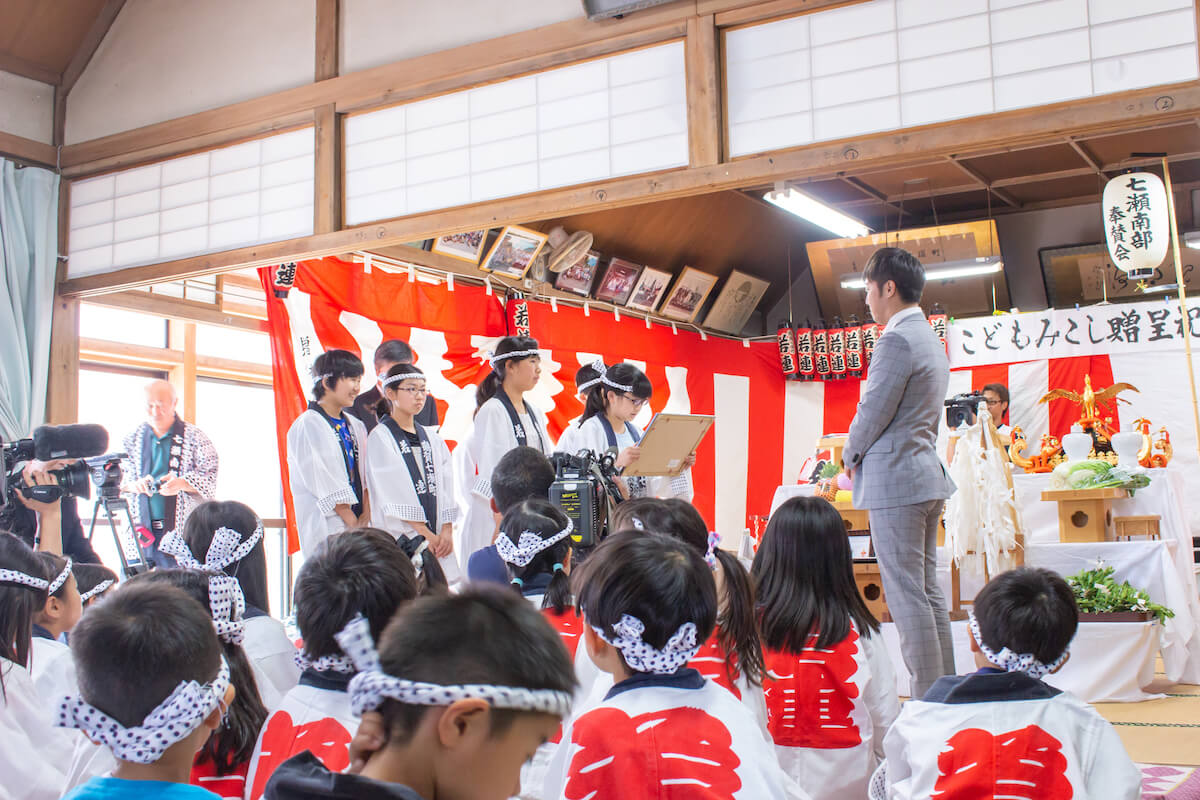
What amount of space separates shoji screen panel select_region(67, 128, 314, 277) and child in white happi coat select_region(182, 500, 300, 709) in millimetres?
2206

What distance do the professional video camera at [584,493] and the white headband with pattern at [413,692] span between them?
1635 mm

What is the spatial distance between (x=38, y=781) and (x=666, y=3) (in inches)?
115

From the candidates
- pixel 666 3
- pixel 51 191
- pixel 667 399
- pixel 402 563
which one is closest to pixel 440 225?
pixel 666 3

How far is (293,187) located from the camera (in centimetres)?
428

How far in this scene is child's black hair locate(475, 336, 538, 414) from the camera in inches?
150

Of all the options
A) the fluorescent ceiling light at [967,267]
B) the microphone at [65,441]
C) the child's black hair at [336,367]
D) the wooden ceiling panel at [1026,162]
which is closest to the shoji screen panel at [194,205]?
the child's black hair at [336,367]

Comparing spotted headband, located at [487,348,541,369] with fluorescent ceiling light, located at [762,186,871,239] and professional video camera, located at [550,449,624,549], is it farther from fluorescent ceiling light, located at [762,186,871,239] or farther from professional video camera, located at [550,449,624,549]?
fluorescent ceiling light, located at [762,186,871,239]

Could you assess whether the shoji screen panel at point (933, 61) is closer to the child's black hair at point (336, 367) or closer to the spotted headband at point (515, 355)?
the spotted headband at point (515, 355)

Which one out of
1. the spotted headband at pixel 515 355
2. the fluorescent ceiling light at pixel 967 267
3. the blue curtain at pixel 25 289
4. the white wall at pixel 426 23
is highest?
the white wall at pixel 426 23

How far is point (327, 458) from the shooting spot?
3.52 m

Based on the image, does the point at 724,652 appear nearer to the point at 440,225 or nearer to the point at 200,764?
the point at 200,764

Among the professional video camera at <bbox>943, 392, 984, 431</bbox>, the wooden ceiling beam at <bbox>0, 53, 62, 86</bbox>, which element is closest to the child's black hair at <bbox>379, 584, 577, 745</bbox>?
the professional video camera at <bbox>943, 392, 984, 431</bbox>

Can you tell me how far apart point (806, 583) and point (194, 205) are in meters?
3.42

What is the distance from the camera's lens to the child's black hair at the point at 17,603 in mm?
1952
